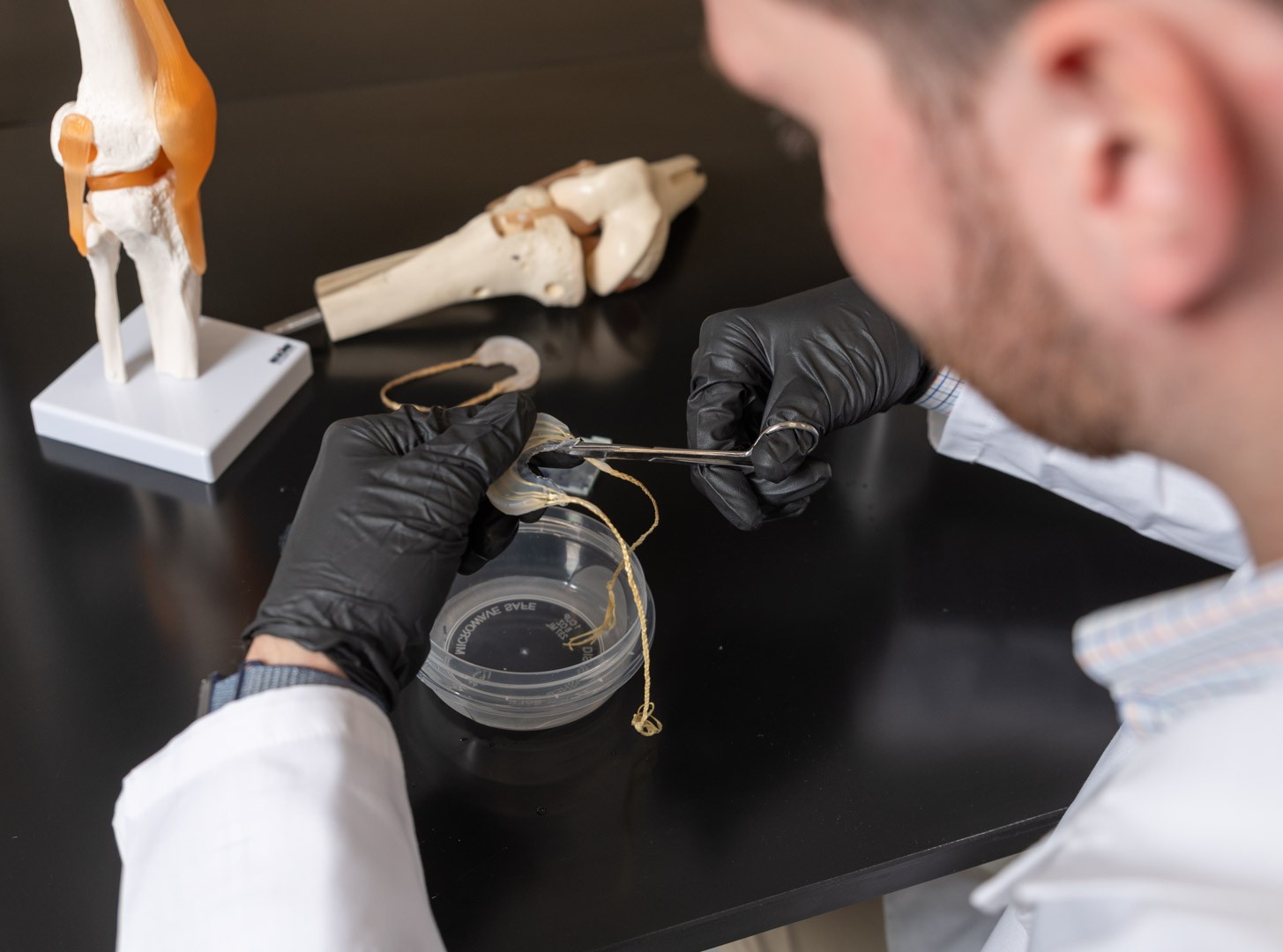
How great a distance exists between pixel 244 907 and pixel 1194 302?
27.2 inches

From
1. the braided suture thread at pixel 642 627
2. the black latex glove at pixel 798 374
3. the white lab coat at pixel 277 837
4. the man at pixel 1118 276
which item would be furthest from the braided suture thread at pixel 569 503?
the man at pixel 1118 276

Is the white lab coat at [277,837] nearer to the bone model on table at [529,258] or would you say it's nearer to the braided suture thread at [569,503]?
the braided suture thread at [569,503]

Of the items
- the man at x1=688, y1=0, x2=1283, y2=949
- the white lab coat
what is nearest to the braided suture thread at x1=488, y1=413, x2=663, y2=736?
the white lab coat

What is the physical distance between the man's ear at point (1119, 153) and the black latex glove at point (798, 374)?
57 centimetres

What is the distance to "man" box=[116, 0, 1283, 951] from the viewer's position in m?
0.47

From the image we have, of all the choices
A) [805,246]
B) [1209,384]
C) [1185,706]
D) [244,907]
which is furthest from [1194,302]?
[805,246]

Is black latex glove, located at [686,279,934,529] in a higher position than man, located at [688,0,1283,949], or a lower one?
lower

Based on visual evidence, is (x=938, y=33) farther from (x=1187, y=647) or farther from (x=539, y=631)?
(x=539, y=631)

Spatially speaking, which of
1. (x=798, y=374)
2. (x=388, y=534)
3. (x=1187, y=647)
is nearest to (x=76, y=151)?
(x=388, y=534)

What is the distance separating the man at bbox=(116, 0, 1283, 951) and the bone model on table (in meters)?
0.61

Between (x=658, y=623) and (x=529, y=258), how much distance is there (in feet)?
1.87

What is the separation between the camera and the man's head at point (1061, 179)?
0.46 meters

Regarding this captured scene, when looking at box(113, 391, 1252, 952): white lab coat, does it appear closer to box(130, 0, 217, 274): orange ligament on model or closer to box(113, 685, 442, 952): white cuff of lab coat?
box(113, 685, 442, 952): white cuff of lab coat

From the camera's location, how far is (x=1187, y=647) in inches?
25.0
